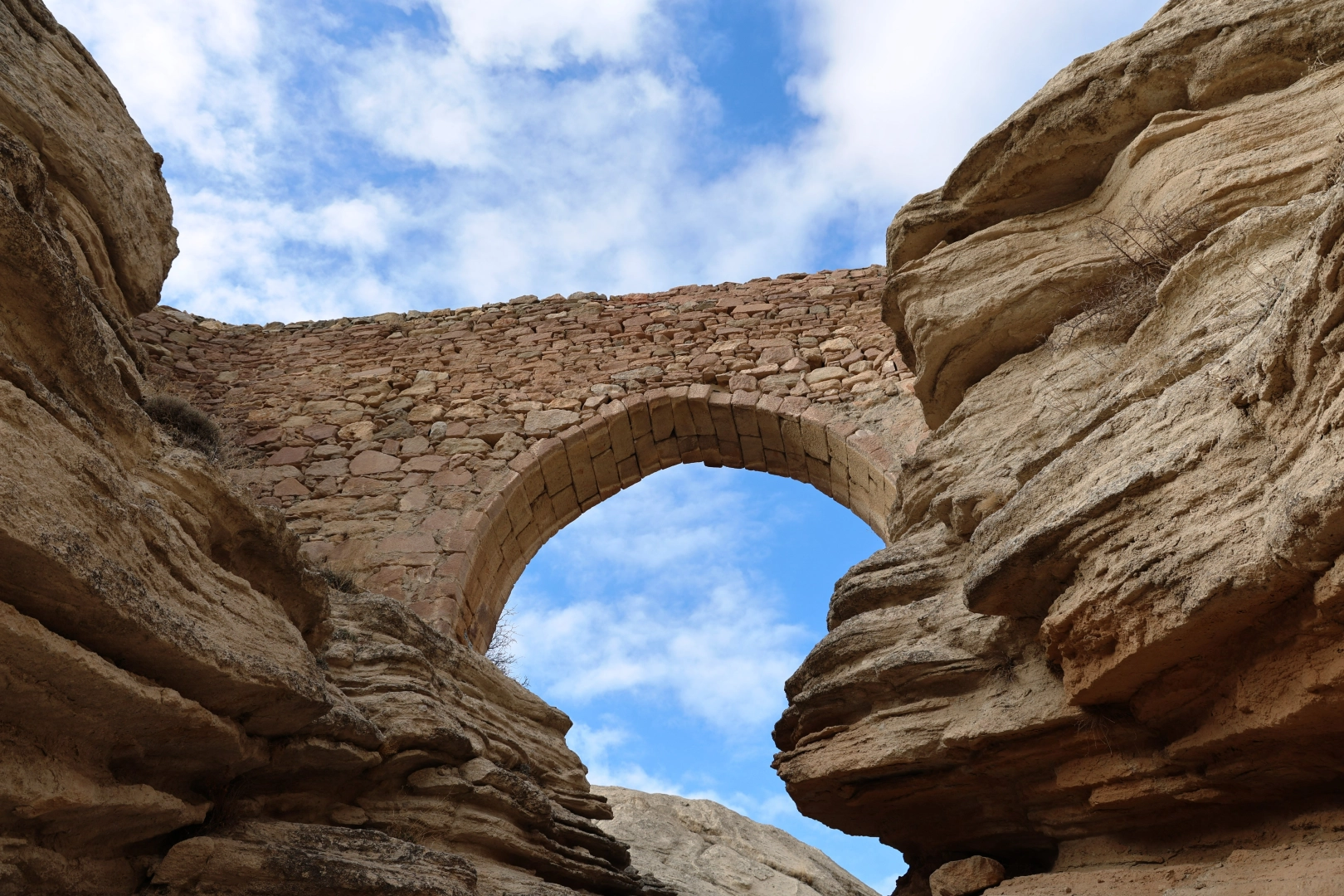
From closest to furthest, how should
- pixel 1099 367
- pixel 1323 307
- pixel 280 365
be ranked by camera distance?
pixel 1323 307 < pixel 1099 367 < pixel 280 365

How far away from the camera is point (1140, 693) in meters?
2.34

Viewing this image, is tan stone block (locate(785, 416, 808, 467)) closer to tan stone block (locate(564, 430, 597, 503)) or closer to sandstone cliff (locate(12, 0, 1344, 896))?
tan stone block (locate(564, 430, 597, 503))

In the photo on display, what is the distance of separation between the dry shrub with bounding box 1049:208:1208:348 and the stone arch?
3.65 meters

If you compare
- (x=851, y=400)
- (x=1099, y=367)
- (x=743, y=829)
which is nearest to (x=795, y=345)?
(x=851, y=400)

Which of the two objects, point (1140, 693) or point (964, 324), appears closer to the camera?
point (1140, 693)

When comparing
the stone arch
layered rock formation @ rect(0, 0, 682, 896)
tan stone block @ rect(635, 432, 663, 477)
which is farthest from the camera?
tan stone block @ rect(635, 432, 663, 477)

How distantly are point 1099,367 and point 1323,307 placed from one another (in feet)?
4.21

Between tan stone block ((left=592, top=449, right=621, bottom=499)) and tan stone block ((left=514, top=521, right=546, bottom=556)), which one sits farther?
tan stone block ((left=592, top=449, right=621, bottom=499))

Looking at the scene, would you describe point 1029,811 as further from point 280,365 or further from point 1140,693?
point 280,365

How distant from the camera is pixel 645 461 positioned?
8234 mm

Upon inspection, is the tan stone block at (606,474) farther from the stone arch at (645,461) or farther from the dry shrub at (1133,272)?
the dry shrub at (1133,272)

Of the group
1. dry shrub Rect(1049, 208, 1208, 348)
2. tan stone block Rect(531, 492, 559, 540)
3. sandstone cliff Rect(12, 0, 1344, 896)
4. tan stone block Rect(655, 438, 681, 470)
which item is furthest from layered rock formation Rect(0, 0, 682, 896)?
tan stone block Rect(655, 438, 681, 470)

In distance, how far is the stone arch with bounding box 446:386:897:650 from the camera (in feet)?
23.8

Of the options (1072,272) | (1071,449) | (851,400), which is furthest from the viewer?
(851,400)
